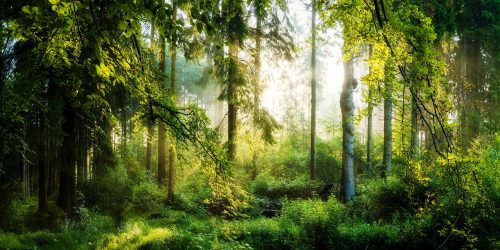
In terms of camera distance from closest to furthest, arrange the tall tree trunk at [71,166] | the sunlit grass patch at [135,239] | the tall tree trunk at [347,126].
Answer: the sunlit grass patch at [135,239] → the tall tree trunk at [71,166] → the tall tree trunk at [347,126]

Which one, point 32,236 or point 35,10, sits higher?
point 35,10

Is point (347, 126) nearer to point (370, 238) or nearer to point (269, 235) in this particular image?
point (370, 238)

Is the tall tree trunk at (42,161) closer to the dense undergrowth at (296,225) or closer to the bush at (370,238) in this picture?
the dense undergrowth at (296,225)

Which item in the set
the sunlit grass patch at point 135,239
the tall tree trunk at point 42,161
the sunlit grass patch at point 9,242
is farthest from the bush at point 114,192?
the sunlit grass patch at point 9,242

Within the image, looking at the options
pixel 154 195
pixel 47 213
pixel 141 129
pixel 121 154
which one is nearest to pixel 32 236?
pixel 47 213

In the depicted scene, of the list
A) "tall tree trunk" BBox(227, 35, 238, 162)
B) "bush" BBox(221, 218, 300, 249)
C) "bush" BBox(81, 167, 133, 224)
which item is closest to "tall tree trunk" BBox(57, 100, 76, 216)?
"bush" BBox(81, 167, 133, 224)

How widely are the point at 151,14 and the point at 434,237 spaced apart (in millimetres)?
9054

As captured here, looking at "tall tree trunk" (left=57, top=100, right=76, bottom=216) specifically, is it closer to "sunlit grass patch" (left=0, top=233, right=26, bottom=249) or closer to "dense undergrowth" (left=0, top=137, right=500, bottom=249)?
"dense undergrowth" (left=0, top=137, right=500, bottom=249)

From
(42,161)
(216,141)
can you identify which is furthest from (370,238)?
(42,161)

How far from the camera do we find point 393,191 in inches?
456

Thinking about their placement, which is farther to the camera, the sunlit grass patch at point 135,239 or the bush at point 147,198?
the bush at point 147,198

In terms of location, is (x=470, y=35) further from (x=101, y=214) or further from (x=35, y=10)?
(x=35, y=10)

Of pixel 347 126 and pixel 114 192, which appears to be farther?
pixel 347 126

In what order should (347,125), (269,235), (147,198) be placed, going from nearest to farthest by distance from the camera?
1. (269,235)
2. (347,125)
3. (147,198)
